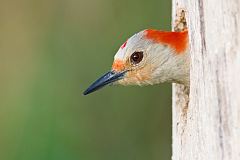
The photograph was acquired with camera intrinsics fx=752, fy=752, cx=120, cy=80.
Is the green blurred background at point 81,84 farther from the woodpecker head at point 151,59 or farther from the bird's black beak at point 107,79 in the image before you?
the woodpecker head at point 151,59

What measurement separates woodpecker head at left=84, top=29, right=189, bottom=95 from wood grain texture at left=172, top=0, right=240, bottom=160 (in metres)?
0.56

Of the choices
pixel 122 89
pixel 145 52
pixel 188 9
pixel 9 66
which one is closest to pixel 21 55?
pixel 9 66

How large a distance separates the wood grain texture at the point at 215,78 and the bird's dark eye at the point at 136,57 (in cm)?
72

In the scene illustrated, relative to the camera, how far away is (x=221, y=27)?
3293 mm

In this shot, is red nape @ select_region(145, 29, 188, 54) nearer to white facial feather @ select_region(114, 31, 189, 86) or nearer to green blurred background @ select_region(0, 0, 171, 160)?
white facial feather @ select_region(114, 31, 189, 86)

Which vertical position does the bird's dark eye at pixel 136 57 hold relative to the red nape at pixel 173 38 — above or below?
below

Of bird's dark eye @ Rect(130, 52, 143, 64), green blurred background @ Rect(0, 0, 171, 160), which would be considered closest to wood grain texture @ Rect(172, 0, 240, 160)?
bird's dark eye @ Rect(130, 52, 143, 64)

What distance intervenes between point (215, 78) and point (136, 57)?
1.16 metres

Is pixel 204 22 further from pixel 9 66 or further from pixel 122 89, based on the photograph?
pixel 9 66

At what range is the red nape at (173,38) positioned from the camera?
4285 mm

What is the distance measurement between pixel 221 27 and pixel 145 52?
1187 mm

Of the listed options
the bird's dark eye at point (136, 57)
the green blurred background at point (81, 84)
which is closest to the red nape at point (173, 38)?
the bird's dark eye at point (136, 57)

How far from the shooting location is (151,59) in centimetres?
443

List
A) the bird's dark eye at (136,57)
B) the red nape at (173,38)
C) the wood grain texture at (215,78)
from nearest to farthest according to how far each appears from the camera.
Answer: the wood grain texture at (215,78), the red nape at (173,38), the bird's dark eye at (136,57)
